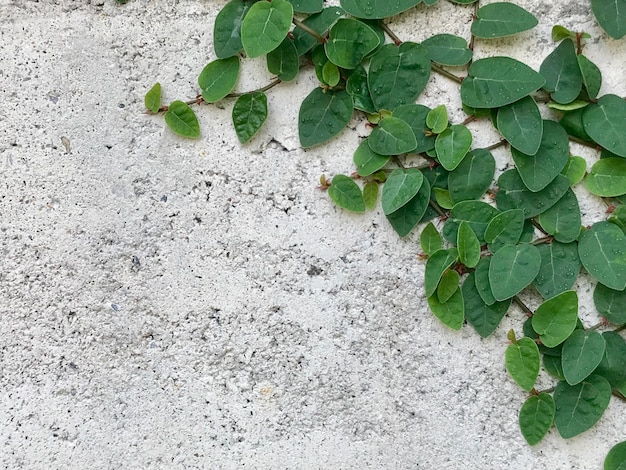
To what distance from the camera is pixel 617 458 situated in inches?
34.2

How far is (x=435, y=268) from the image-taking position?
2.85 feet

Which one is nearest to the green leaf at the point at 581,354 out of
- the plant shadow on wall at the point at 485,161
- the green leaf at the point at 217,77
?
the plant shadow on wall at the point at 485,161

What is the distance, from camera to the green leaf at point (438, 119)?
0.86m

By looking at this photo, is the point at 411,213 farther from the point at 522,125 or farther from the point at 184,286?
the point at 184,286

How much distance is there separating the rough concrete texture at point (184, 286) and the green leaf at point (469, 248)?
8 centimetres

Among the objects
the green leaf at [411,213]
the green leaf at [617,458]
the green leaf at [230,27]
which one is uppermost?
the green leaf at [230,27]

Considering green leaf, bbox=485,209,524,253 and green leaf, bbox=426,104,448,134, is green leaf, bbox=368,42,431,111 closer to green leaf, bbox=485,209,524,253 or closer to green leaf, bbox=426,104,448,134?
green leaf, bbox=426,104,448,134

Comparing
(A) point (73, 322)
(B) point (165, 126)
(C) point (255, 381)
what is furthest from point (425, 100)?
(A) point (73, 322)

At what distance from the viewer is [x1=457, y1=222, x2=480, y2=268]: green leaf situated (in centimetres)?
86

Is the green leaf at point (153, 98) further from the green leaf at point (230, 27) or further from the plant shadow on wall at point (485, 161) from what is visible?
the green leaf at point (230, 27)

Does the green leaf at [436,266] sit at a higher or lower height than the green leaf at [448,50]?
lower

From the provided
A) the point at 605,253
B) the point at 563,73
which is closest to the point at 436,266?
the point at 605,253

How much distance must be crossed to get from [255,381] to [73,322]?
1.08 ft

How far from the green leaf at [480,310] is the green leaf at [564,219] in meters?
0.13
